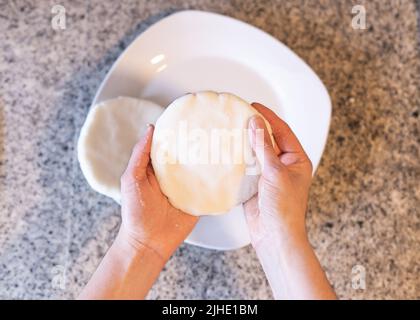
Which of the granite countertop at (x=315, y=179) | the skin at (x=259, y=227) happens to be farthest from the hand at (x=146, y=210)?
the granite countertop at (x=315, y=179)

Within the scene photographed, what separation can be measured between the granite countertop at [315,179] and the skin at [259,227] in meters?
0.15

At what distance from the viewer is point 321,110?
0.84 m

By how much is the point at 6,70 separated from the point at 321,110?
59cm

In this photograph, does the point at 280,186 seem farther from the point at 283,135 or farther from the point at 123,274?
the point at 123,274

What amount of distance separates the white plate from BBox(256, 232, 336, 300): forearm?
134 millimetres

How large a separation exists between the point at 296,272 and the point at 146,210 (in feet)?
0.77

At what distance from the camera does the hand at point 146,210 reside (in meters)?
0.69

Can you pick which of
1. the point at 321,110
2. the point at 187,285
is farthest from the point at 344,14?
the point at 187,285

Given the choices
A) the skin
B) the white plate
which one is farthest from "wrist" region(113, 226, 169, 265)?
the white plate

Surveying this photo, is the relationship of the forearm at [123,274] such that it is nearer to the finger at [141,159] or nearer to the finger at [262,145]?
the finger at [141,159]

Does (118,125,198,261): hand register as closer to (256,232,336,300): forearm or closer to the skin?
the skin

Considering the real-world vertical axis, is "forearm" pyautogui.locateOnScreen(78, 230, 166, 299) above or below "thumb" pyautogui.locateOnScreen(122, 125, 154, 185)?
below

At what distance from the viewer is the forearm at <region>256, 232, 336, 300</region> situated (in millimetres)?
641

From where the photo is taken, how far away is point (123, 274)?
0.70 meters
